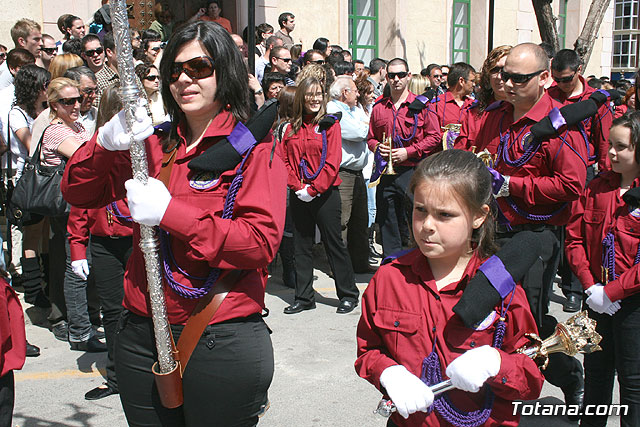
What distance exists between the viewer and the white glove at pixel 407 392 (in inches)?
81.4

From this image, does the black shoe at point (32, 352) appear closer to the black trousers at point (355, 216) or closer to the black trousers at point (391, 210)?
the black trousers at point (355, 216)

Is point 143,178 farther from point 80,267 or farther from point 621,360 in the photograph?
point 80,267

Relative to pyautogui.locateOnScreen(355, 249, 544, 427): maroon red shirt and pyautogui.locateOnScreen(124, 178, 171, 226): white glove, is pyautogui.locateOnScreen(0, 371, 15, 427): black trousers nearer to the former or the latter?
pyautogui.locateOnScreen(124, 178, 171, 226): white glove

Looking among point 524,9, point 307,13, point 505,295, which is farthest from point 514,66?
point 524,9

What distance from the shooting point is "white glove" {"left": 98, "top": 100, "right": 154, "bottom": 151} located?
7.43 feet

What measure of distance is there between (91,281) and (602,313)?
12.4ft

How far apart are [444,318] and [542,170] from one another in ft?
7.01

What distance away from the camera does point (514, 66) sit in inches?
158

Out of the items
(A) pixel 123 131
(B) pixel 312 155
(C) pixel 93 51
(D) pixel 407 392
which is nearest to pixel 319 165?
(B) pixel 312 155

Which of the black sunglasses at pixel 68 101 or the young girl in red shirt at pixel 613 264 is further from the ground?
the black sunglasses at pixel 68 101

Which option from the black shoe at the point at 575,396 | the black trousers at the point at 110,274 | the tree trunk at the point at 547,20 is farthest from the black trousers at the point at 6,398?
the tree trunk at the point at 547,20

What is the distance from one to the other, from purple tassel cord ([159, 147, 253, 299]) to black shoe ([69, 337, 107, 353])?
318 centimetres

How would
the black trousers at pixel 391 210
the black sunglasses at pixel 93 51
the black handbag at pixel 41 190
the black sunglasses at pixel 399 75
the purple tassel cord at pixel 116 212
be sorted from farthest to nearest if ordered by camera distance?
the black sunglasses at pixel 93 51 < the black sunglasses at pixel 399 75 < the black trousers at pixel 391 210 < the black handbag at pixel 41 190 < the purple tassel cord at pixel 116 212

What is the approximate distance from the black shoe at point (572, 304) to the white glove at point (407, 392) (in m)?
4.36
